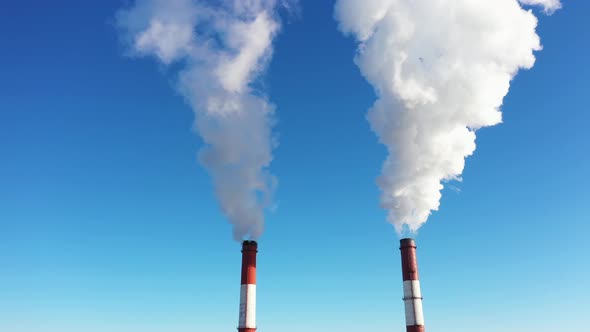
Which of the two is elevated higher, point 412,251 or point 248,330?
point 412,251

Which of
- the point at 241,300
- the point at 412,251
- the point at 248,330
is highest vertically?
the point at 412,251

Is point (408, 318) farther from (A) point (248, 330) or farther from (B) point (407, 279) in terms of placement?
(A) point (248, 330)

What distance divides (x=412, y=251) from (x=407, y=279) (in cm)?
235

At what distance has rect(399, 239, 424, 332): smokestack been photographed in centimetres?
2877

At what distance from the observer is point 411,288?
97.2ft

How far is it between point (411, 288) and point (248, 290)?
514 inches

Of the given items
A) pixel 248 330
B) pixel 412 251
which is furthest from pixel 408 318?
pixel 248 330

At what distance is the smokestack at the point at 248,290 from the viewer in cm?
2952

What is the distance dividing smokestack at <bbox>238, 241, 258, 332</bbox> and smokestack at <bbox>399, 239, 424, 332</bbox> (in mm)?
12210

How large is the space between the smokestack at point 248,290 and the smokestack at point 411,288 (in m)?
12.2

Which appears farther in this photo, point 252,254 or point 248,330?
point 252,254

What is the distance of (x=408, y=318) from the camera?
29.1 metres

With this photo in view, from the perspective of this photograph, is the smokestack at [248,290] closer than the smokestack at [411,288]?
No

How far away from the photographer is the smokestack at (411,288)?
1133 inches
